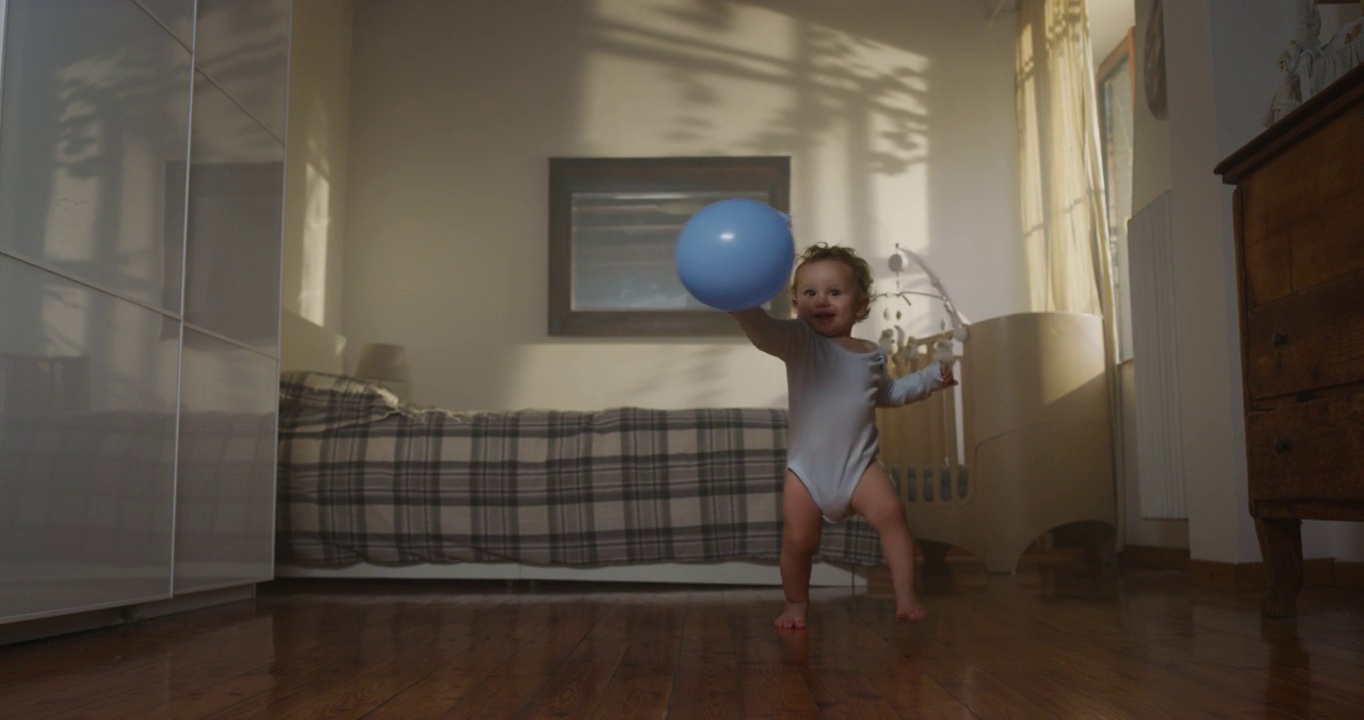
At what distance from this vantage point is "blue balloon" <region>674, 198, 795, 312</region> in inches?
70.8

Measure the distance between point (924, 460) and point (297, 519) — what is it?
2.01m

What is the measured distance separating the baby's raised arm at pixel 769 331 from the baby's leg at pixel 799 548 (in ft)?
0.91

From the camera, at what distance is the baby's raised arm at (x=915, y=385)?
2.24 m

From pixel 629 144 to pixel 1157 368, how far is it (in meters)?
2.81

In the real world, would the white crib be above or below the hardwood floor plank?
above

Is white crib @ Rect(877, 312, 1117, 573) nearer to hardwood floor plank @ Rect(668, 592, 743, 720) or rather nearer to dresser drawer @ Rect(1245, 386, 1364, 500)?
dresser drawer @ Rect(1245, 386, 1364, 500)

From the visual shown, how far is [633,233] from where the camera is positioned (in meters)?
5.33

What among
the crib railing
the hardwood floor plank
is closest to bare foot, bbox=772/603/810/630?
the hardwood floor plank

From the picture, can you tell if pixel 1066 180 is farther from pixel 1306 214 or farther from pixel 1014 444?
pixel 1306 214

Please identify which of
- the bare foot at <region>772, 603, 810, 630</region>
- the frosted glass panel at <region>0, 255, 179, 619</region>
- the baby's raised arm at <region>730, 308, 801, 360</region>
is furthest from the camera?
the bare foot at <region>772, 603, 810, 630</region>

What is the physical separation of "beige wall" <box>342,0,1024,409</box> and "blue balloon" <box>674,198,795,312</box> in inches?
136

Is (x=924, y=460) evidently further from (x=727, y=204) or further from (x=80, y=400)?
(x=80, y=400)

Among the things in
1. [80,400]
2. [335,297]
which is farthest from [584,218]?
[80,400]

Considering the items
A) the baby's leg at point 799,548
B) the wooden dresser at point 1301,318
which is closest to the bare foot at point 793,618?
the baby's leg at point 799,548
